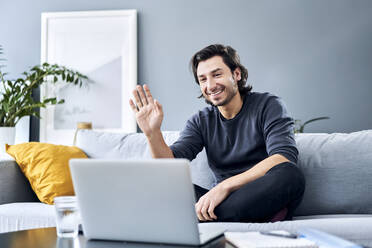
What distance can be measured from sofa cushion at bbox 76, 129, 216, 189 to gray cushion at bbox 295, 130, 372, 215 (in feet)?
1.53

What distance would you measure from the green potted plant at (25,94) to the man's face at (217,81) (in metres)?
1.33

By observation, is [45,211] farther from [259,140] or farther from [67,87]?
[67,87]

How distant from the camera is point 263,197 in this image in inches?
51.3

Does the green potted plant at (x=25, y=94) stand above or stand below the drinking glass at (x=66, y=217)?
above

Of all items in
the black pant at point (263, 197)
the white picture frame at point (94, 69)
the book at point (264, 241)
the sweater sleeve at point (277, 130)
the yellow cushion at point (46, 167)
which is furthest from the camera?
the white picture frame at point (94, 69)

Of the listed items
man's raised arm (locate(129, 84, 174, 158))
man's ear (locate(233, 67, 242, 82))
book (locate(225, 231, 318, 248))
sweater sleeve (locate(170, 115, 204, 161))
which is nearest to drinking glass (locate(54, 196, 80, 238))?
book (locate(225, 231, 318, 248))

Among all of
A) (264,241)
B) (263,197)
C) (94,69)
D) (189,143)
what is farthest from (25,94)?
(264,241)

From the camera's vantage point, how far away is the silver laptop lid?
781 mm

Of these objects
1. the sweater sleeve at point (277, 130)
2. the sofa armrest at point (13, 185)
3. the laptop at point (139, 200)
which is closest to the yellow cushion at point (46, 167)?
the sofa armrest at point (13, 185)

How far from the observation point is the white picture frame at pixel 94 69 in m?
2.96

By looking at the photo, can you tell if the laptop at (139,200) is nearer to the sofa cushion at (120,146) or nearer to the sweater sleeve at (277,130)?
the sweater sleeve at (277,130)

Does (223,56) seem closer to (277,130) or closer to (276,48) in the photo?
(277,130)

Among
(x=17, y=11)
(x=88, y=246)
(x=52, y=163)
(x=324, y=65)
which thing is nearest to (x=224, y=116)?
(x=52, y=163)

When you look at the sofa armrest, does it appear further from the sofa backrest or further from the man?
the sofa backrest
